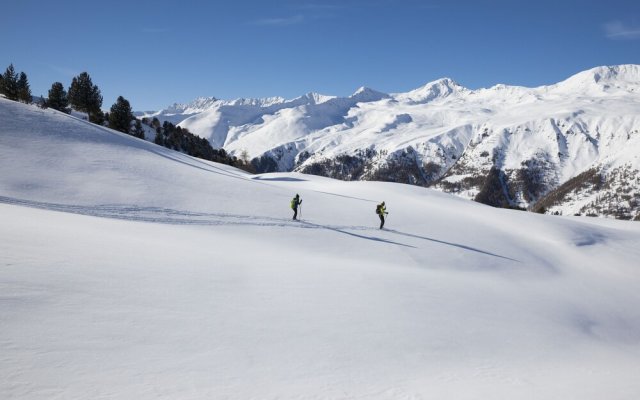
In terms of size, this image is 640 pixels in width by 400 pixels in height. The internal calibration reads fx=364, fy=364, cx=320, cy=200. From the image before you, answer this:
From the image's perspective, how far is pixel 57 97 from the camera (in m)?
66.4

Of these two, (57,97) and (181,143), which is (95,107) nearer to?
(57,97)

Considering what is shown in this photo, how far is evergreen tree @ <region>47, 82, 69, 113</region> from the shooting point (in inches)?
2581

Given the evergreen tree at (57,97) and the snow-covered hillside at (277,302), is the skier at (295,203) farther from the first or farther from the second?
the evergreen tree at (57,97)

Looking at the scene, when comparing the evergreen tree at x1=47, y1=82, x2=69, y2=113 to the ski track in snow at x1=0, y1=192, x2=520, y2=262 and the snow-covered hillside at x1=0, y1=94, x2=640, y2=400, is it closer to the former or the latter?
the snow-covered hillside at x1=0, y1=94, x2=640, y2=400

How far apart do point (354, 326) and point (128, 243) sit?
375 inches

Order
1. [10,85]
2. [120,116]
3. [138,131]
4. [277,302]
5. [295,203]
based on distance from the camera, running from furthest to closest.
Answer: [138,131], [120,116], [10,85], [295,203], [277,302]

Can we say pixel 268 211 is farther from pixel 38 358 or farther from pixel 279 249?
pixel 38 358

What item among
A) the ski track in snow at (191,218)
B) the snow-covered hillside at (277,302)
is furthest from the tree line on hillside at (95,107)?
the snow-covered hillside at (277,302)

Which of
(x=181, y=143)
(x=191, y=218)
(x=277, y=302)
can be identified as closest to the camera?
(x=277, y=302)

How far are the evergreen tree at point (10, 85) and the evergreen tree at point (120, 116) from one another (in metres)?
16.1

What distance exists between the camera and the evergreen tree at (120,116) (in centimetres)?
7544

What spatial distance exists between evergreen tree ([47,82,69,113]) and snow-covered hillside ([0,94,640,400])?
46.6 m

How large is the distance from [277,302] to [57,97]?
75.7 meters

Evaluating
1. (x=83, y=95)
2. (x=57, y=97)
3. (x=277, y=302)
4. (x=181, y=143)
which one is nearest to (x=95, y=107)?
(x=83, y=95)
